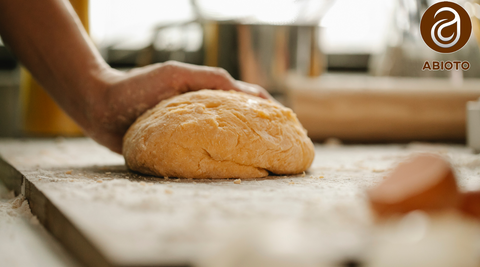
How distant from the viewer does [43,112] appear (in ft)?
5.96

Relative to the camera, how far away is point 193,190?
0.70 metres

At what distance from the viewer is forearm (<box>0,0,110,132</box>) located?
3.39 feet

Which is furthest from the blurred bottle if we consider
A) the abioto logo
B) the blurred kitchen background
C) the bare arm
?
the abioto logo

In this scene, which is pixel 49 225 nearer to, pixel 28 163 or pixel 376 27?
pixel 28 163

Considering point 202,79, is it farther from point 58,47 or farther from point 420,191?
point 420,191

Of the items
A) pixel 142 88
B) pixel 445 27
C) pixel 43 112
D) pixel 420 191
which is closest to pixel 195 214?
pixel 420 191

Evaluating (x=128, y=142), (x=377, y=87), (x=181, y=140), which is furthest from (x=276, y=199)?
(x=377, y=87)

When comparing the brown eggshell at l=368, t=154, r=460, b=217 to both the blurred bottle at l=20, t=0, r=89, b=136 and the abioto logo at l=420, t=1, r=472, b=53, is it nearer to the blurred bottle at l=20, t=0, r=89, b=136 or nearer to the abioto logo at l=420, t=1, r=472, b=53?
the abioto logo at l=420, t=1, r=472, b=53

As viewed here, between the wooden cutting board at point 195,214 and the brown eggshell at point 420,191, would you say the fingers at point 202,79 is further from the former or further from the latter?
the brown eggshell at point 420,191

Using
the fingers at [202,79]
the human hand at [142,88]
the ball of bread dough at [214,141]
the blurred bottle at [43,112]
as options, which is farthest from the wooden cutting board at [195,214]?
the blurred bottle at [43,112]

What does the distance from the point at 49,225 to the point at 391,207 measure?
50 cm

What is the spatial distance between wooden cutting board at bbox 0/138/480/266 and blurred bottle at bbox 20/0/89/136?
92 cm

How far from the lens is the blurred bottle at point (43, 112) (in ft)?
5.94

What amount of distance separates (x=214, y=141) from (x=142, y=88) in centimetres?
28
